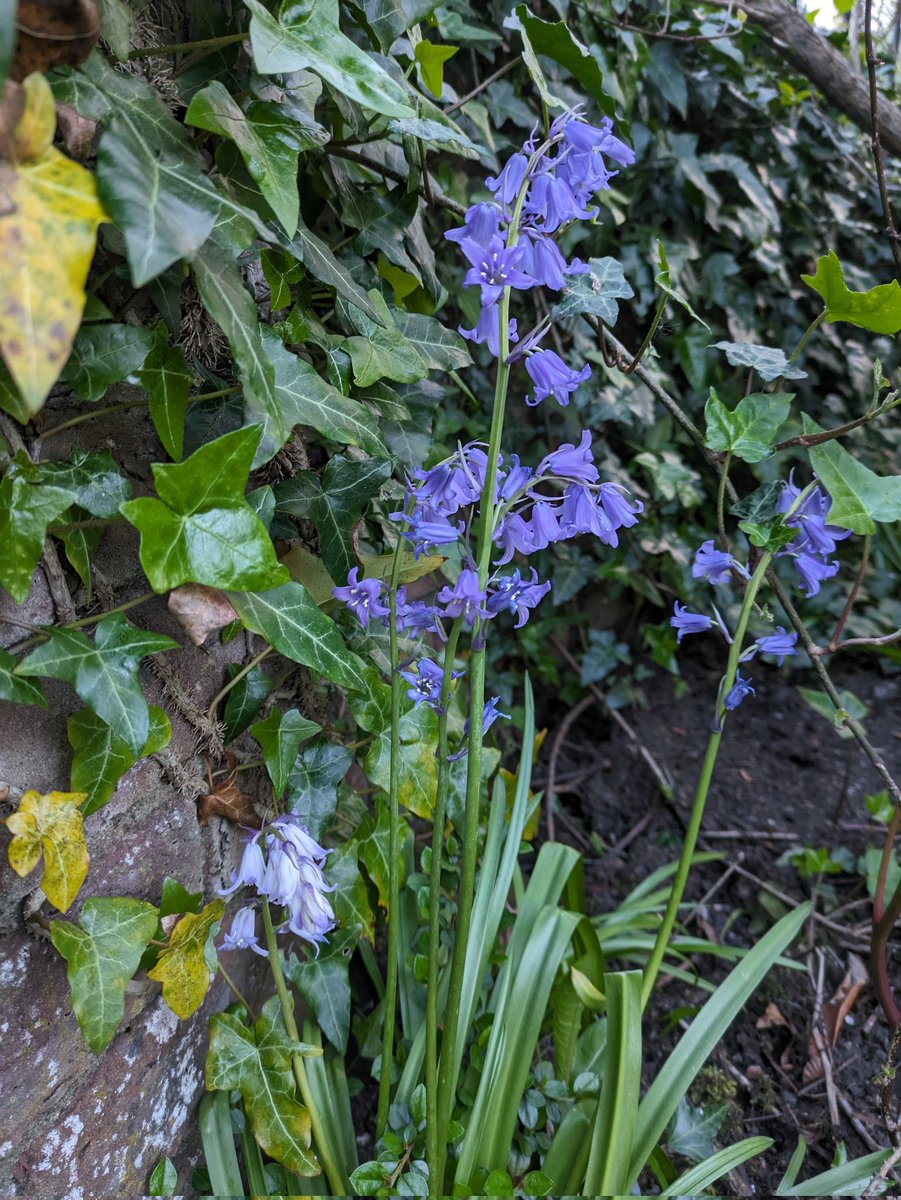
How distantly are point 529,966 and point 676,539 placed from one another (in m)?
1.24

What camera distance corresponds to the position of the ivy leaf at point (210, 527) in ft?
2.42

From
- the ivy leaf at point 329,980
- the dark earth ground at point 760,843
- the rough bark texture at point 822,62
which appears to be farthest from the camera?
the rough bark texture at point 822,62

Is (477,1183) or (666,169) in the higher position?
(666,169)

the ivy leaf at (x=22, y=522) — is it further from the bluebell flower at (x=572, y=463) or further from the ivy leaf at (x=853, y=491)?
the ivy leaf at (x=853, y=491)

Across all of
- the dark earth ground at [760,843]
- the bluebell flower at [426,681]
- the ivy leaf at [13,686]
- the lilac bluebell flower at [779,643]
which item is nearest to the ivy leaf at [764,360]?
the lilac bluebell flower at [779,643]

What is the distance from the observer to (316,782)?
3.58ft

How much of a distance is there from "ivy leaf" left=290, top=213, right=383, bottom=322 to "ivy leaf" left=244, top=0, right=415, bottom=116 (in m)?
0.21

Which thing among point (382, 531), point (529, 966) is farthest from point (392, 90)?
point (529, 966)

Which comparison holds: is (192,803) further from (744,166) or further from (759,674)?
(744,166)

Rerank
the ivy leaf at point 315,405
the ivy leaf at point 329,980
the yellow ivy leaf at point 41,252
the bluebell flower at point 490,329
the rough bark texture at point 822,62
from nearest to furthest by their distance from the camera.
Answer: the yellow ivy leaf at point 41,252, the bluebell flower at point 490,329, the ivy leaf at point 315,405, the ivy leaf at point 329,980, the rough bark texture at point 822,62

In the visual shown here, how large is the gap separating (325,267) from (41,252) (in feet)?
1.60

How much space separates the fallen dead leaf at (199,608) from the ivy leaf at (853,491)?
68 centimetres

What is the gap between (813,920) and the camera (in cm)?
169

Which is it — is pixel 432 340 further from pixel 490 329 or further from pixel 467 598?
pixel 467 598
